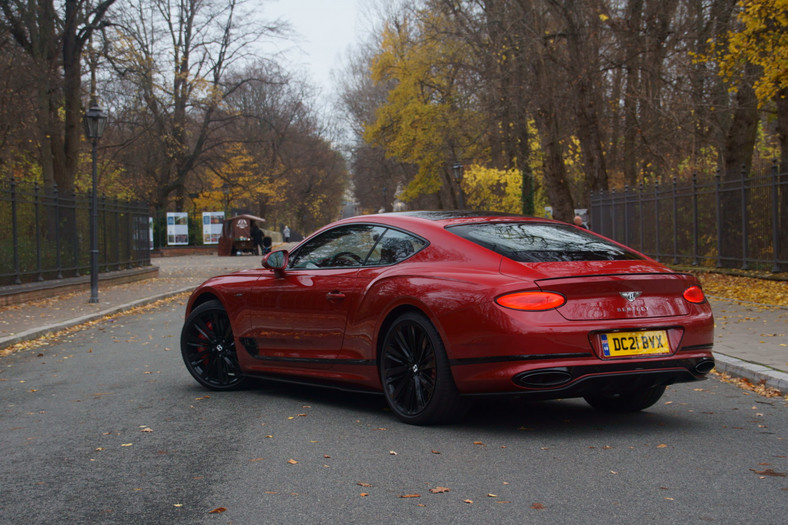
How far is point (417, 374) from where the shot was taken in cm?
619

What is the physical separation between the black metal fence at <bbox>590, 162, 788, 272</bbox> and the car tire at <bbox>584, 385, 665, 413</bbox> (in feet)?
43.9

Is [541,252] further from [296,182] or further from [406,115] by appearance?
[296,182]

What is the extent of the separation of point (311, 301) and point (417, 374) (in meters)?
1.31

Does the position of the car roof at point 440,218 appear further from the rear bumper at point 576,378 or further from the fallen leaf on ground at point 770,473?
the fallen leaf on ground at point 770,473

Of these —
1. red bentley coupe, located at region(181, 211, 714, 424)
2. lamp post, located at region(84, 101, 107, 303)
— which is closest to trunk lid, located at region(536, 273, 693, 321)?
red bentley coupe, located at region(181, 211, 714, 424)

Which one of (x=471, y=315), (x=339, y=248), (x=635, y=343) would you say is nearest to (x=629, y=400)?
(x=635, y=343)

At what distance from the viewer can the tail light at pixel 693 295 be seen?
612 cm

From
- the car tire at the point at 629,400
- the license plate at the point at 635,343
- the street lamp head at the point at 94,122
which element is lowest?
the car tire at the point at 629,400

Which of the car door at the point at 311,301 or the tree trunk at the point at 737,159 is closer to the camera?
the car door at the point at 311,301

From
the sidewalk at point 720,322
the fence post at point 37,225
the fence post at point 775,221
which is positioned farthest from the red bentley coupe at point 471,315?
the fence post at point 37,225

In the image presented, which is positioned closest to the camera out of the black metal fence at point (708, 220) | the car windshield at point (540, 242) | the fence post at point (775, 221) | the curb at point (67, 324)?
the car windshield at point (540, 242)

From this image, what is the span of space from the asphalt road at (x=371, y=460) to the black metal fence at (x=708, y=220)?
40.6ft

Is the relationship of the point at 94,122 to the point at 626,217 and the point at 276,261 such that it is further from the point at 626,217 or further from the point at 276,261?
the point at 626,217

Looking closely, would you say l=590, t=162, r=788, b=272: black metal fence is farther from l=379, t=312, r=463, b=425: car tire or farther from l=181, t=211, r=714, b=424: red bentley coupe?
l=379, t=312, r=463, b=425: car tire
